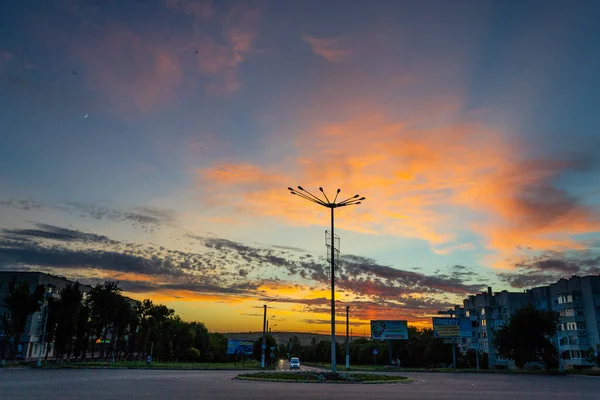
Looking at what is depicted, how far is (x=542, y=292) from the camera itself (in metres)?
123

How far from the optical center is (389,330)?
3556 inches

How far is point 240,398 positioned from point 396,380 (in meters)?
21.6

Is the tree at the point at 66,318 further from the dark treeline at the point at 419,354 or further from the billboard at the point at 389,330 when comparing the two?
the dark treeline at the point at 419,354

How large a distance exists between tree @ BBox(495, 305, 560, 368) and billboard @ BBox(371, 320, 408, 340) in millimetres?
21932

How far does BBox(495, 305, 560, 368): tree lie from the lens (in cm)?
6956

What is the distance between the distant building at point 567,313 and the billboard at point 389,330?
18.9 metres

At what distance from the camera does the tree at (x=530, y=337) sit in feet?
228

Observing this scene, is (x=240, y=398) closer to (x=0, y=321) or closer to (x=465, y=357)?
(x=0, y=321)

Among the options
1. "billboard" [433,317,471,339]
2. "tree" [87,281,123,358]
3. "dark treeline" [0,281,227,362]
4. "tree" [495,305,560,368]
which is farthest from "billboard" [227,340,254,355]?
"tree" [495,305,560,368]

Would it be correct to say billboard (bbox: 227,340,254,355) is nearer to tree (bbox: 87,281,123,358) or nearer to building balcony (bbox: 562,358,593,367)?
tree (bbox: 87,281,123,358)

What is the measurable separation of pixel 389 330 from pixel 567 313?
48214 mm

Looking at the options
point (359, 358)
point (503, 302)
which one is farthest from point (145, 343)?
point (503, 302)

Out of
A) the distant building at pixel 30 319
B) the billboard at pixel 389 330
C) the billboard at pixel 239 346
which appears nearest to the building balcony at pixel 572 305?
the billboard at pixel 389 330

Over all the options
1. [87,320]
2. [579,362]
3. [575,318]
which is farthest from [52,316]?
[575,318]
